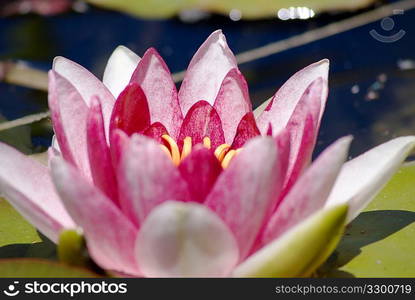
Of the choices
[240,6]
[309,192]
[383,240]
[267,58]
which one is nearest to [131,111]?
[309,192]

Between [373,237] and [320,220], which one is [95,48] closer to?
[373,237]

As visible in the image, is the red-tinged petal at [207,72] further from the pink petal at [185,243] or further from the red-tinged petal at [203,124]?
the pink petal at [185,243]

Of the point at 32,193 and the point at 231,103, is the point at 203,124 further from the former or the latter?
the point at 32,193

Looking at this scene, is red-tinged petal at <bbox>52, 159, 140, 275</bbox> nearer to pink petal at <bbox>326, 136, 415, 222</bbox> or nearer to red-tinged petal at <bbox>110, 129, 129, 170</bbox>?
red-tinged petal at <bbox>110, 129, 129, 170</bbox>

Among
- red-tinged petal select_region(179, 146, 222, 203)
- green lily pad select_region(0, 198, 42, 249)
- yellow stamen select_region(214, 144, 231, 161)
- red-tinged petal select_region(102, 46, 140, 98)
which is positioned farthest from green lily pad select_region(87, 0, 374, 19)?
red-tinged petal select_region(179, 146, 222, 203)

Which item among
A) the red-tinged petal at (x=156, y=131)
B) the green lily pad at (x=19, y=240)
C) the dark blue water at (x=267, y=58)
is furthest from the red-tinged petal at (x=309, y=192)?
the dark blue water at (x=267, y=58)

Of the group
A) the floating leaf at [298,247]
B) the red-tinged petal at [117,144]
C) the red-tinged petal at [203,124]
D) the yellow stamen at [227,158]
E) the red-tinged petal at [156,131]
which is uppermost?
the red-tinged petal at [203,124]

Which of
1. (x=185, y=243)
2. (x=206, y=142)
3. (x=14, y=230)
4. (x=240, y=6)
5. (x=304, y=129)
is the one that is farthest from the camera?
(x=240, y=6)
